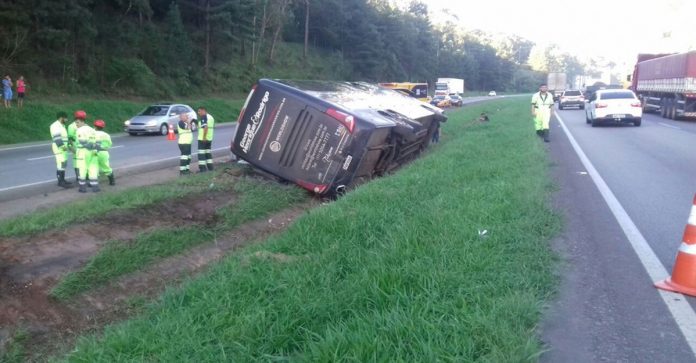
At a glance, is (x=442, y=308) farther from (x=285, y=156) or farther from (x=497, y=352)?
(x=285, y=156)

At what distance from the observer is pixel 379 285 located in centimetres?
483

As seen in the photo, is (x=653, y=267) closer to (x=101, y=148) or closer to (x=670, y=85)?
(x=101, y=148)

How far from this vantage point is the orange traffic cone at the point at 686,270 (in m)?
5.05

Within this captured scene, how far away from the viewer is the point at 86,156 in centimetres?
1162

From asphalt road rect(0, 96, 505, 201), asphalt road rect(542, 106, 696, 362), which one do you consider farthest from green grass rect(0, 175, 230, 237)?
asphalt road rect(542, 106, 696, 362)

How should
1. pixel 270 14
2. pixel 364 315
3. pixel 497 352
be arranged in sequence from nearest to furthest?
pixel 497 352 < pixel 364 315 < pixel 270 14

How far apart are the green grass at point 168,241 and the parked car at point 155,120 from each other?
15331 mm

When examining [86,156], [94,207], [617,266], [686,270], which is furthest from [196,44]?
[686,270]

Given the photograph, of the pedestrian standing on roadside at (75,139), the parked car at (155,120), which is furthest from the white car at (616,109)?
the pedestrian standing on roadside at (75,139)

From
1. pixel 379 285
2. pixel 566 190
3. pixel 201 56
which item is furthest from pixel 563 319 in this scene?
pixel 201 56

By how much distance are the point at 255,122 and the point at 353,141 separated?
1.96 m

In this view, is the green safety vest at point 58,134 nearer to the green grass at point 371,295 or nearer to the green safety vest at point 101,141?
the green safety vest at point 101,141

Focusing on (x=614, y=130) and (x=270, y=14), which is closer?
(x=614, y=130)

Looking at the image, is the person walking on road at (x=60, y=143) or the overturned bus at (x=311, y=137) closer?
the overturned bus at (x=311, y=137)
